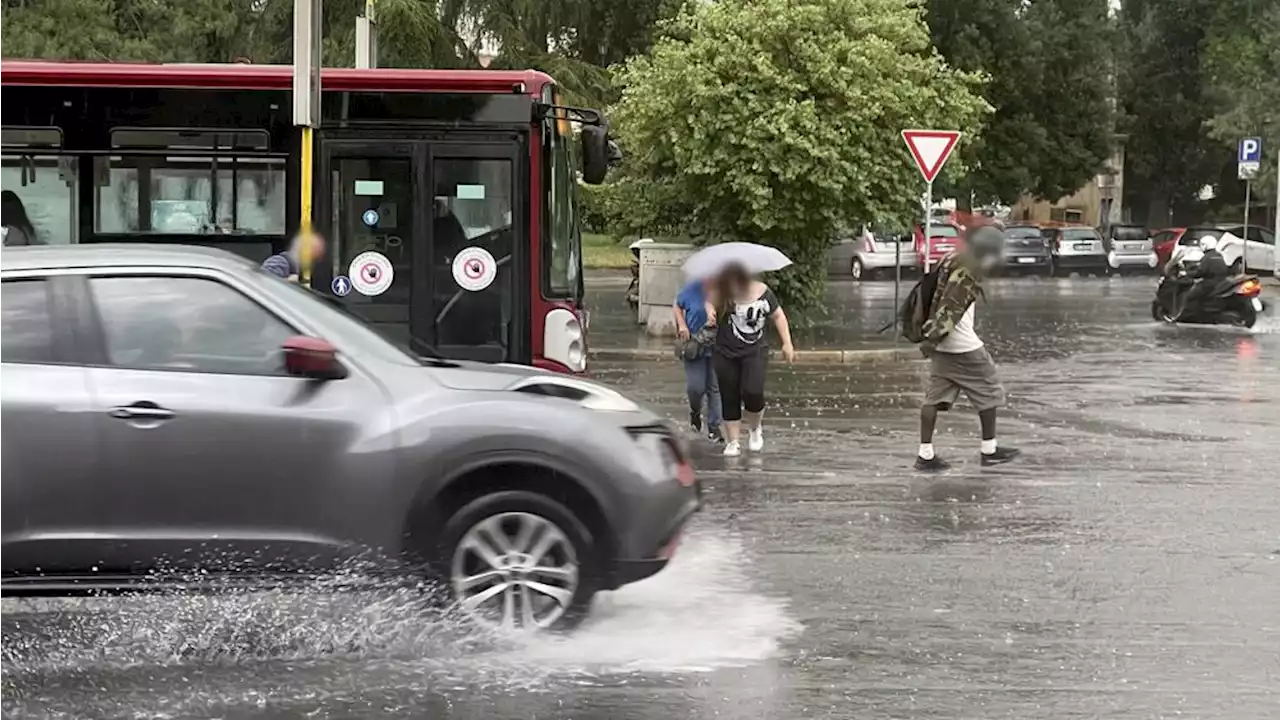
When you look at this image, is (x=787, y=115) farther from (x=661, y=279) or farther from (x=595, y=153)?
(x=595, y=153)

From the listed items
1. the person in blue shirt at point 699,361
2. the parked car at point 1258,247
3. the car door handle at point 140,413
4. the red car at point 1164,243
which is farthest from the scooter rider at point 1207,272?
the car door handle at point 140,413

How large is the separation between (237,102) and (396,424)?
5.86m

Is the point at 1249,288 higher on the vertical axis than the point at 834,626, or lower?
higher

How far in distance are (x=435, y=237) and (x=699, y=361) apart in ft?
8.39

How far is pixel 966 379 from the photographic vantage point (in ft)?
38.1

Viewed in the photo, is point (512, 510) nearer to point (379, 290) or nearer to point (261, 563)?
point (261, 563)

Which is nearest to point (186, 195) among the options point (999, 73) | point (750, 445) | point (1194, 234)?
point (750, 445)

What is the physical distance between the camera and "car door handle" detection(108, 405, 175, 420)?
638cm

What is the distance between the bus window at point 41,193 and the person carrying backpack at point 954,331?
6225 millimetres

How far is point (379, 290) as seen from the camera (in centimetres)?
1179

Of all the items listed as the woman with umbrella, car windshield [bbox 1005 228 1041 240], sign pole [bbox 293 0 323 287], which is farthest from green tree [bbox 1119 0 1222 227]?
sign pole [bbox 293 0 323 287]

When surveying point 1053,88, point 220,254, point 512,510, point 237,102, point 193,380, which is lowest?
point 512,510

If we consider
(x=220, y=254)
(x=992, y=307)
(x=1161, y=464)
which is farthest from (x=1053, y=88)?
(x=220, y=254)

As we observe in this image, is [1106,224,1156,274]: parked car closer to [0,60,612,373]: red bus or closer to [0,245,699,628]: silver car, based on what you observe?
[0,60,612,373]: red bus
